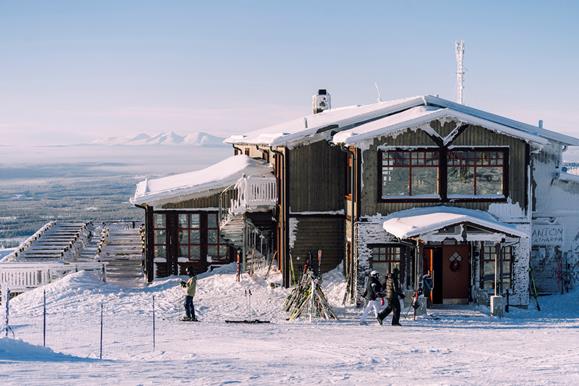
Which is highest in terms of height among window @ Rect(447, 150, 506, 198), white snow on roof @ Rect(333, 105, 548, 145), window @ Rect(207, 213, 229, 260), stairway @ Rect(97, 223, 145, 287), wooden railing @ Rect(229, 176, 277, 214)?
white snow on roof @ Rect(333, 105, 548, 145)

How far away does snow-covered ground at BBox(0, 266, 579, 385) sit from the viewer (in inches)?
635

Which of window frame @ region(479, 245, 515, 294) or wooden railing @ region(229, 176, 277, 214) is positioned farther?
wooden railing @ region(229, 176, 277, 214)

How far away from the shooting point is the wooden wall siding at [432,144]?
2767cm

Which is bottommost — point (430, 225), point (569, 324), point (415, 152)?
point (569, 324)

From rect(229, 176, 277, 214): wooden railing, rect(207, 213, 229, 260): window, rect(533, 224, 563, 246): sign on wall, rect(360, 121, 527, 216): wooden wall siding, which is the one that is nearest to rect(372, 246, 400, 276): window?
rect(360, 121, 527, 216): wooden wall siding

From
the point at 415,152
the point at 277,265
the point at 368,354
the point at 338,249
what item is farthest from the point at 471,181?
the point at 368,354

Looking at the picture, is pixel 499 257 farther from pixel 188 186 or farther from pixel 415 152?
pixel 188 186

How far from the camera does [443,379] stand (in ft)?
53.0

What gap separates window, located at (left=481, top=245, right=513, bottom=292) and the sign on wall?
292 cm

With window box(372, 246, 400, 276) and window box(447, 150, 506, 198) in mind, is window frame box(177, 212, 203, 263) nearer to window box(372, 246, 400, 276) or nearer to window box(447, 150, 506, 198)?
window box(372, 246, 400, 276)

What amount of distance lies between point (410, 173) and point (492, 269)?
390cm

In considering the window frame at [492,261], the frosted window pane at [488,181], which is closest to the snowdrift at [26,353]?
the window frame at [492,261]

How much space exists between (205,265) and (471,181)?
1115 cm

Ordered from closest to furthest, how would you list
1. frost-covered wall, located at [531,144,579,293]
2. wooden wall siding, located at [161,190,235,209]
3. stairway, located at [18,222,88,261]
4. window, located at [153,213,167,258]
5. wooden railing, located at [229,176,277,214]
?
frost-covered wall, located at [531,144,579,293] < wooden railing, located at [229,176,277,214] < wooden wall siding, located at [161,190,235,209] < window, located at [153,213,167,258] < stairway, located at [18,222,88,261]
